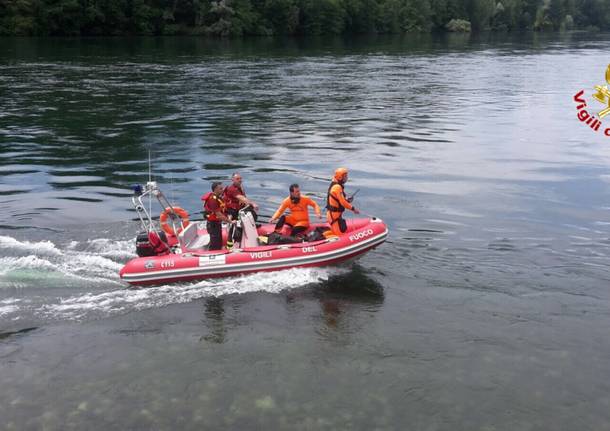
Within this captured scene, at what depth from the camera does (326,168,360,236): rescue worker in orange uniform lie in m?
12.7

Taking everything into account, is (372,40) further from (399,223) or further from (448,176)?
(399,223)

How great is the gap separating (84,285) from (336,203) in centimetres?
507

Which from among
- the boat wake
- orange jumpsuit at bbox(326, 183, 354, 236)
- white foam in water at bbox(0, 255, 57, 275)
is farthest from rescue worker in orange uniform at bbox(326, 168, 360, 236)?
white foam in water at bbox(0, 255, 57, 275)

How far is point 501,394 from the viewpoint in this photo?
8.88 metres

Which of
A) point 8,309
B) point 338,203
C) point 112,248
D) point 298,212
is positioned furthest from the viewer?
point 112,248

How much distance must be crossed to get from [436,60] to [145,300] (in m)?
47.0

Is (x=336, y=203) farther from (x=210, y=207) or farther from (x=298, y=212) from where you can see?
(x=210, y=207)

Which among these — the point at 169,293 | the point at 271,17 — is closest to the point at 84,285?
the point at 169,293

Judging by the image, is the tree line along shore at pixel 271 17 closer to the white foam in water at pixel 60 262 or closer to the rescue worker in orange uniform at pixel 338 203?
the white foam in water at pixel 60 262

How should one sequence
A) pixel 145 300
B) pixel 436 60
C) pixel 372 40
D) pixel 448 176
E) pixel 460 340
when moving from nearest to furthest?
pixel 460 340, pixel 145 300, pixel 448 176, pixel 436 60, pixel 372 40

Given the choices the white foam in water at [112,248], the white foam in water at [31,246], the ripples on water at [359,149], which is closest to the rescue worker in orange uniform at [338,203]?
the ripples on water at [359,149]

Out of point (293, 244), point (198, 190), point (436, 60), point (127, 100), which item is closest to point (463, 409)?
point (293, 244)

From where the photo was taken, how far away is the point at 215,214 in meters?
12.7

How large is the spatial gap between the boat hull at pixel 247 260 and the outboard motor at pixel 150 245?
315 mm
